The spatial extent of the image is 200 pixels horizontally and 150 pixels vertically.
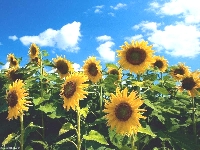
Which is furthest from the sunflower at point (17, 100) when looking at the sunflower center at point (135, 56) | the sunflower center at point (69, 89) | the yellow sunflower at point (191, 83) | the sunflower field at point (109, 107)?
the yellow sunflower at point (191, 83)

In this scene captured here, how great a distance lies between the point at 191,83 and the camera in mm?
6770

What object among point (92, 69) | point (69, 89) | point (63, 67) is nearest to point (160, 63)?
point (92, 69)

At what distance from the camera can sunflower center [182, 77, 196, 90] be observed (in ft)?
22.1

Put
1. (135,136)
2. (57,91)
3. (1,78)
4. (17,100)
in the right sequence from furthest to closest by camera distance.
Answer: (1,78) → (57,91) → (17,100) → (135,136)

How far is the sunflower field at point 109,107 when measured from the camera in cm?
461

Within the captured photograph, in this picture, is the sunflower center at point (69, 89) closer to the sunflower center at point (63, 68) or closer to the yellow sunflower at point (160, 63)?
the sunflower center at point (63, 68)

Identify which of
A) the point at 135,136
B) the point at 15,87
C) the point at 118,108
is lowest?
the point at 135,136

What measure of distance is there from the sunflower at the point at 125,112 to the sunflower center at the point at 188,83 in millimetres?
2527

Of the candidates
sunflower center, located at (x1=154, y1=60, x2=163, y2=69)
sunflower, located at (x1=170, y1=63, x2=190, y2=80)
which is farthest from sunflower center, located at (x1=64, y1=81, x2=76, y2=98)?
sunflower center, located at (x1=154, y1=60, x2=163, y2=69)

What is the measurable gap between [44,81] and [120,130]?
3.47 m

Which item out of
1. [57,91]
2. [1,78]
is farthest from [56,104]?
[1,78]

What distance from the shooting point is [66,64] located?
27.7ft

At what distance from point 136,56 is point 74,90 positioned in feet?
4.09

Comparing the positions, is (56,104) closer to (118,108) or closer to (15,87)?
(15,87)
